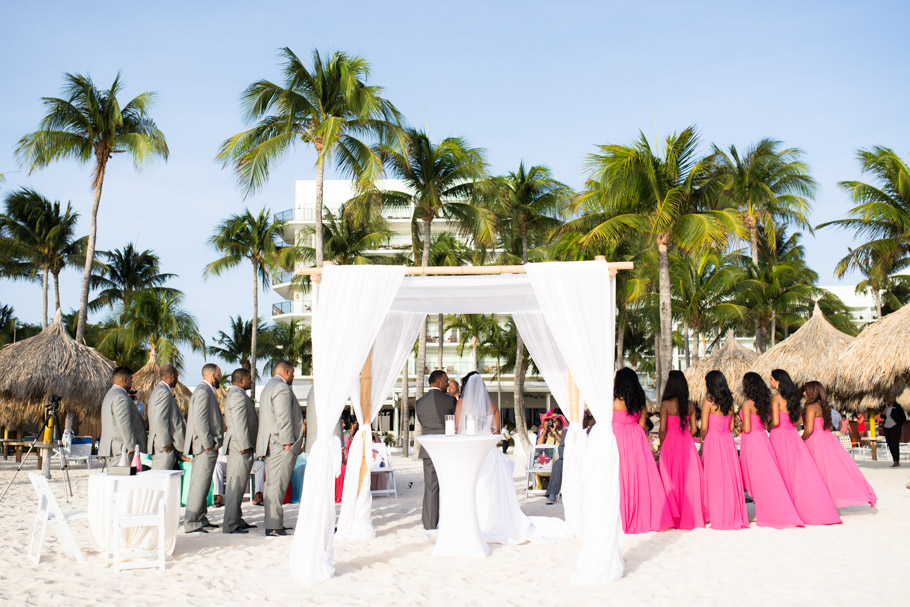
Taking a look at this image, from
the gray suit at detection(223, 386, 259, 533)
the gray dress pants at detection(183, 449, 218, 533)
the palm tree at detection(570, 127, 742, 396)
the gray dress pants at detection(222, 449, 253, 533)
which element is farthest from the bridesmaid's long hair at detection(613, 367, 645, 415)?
the palm tree at detection(570, 127, 742, 396)

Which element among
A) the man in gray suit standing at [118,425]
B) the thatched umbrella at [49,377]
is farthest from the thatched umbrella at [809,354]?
the thatched umbrella at [49,377]

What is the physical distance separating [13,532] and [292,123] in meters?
11.7

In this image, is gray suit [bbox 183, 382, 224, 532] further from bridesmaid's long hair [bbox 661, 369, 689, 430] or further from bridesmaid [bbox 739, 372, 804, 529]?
bridesmaid [bbox 739, 372, 804, 529]

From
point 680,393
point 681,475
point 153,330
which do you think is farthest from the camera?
point 153,330

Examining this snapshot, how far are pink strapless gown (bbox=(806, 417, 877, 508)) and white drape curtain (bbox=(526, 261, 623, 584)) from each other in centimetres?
402

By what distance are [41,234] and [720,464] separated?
32250mm

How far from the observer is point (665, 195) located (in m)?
17.0

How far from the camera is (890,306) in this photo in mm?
43125

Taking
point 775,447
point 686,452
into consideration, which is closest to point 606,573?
point 686,452

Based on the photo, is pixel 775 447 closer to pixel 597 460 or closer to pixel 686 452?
pixel 686 452

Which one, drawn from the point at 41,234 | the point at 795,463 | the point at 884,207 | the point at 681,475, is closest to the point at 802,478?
the point at 795,463

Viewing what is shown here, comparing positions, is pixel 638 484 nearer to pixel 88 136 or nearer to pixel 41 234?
pixel 88 136

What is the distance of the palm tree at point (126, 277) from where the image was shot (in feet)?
131

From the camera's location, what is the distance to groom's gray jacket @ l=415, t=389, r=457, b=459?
28.0 feet
